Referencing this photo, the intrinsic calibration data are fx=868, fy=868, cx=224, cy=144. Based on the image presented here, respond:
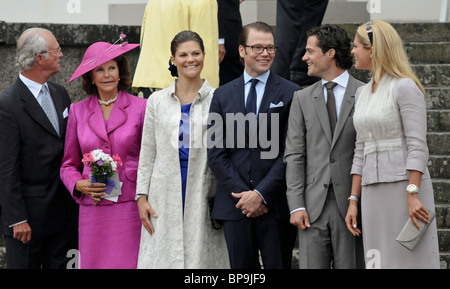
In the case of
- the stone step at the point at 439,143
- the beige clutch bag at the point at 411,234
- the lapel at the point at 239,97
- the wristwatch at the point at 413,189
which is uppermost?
the lapel at the point at 239,97

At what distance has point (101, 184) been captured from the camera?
568 cm

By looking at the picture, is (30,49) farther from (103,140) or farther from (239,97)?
(239,97)

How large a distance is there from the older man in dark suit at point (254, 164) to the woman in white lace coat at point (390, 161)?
516 mm

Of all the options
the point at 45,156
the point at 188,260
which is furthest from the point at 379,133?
the point at 45,156

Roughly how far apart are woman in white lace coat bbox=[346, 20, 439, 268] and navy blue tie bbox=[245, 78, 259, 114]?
2.40 ft

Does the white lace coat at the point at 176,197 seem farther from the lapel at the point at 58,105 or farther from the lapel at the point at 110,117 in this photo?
the lapel at the point at 58,105

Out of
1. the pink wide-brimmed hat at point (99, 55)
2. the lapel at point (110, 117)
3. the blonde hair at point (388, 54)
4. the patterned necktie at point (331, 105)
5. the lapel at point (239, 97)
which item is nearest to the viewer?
the blonde hair at point (388, 54)

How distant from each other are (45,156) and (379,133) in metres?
2.29

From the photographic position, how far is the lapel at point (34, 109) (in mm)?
5930

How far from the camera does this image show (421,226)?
498 cm

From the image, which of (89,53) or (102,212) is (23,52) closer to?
(89,53)

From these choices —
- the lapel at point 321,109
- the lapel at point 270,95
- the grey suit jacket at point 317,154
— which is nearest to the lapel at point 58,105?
the lapel at point 270,95

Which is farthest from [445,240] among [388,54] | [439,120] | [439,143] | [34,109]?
[34,109]

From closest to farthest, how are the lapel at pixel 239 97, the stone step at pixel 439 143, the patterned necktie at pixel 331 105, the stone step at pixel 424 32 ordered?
the patterned necktie at pixel 331 105
the lapel at pixel 239 97
the stone step at pixel 439 143
the stone step at pixel 424 32
